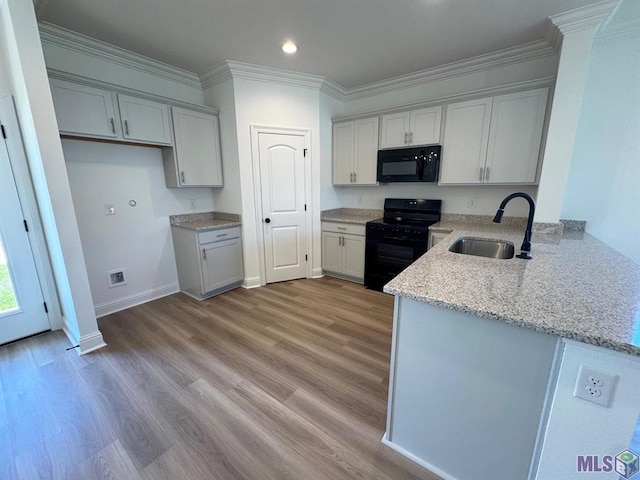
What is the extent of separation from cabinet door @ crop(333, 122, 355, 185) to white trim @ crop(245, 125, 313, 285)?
1.53 ft

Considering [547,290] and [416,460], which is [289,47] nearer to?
[547,290]

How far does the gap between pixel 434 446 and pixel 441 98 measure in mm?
Result: 3163

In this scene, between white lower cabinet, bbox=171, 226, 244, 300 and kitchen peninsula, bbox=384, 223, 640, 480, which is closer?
kitchen peninsula, bbox=384, 223, 640, 480

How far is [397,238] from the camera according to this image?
10.2ft

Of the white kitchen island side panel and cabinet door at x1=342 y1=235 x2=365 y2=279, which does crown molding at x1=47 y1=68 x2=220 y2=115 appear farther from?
the white kitchen island side panel

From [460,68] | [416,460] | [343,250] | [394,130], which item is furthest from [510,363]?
[460,68]

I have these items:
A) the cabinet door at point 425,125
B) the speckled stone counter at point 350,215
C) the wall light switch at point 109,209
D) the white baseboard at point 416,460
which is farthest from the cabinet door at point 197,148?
the white baseboard at point 416,460

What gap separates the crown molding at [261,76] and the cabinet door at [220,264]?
Answer: 1.96 m

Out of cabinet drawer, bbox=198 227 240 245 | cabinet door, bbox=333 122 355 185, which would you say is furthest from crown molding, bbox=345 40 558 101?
cabinet drawer, bbox=198 227 240 245

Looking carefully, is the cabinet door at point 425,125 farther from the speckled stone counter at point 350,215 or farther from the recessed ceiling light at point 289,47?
the recessed ceiling light at point 289,47

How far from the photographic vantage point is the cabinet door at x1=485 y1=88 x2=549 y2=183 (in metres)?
2.49

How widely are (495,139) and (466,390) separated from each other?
2624 mm

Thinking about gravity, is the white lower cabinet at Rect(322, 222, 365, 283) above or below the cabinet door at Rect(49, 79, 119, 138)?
below

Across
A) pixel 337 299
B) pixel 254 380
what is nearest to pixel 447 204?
pixel 337 299
